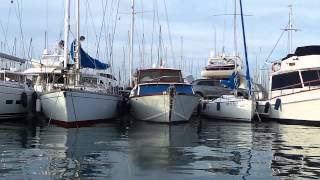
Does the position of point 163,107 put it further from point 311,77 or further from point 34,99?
point 311,77

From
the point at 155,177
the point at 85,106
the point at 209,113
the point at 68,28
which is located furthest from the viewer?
the point at 209,113

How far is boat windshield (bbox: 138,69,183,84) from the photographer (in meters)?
29.9

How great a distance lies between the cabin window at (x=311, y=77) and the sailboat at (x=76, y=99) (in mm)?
9839

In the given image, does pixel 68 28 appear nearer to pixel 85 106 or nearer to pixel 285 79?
pixel 85 106

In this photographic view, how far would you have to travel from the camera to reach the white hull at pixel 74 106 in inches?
893

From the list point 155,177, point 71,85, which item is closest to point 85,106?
point 71,85

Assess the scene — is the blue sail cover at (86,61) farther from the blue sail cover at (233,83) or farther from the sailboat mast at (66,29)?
the blue sail cover at (233,83)

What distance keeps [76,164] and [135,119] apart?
683 inches

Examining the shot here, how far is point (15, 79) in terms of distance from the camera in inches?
1187

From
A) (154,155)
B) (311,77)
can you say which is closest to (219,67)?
(311,77)

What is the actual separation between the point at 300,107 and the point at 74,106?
38.2 ft

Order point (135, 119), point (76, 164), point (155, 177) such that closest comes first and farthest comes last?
point (155, 177) → point (76, 164) → point (135, 119)

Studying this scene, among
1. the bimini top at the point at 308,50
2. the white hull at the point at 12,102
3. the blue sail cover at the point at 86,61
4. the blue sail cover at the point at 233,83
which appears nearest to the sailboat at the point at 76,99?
the blue sail cover at the point at 86,61

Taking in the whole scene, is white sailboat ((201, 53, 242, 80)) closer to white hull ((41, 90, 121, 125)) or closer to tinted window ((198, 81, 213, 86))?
tinted window ((198, 81, 213, 86))
